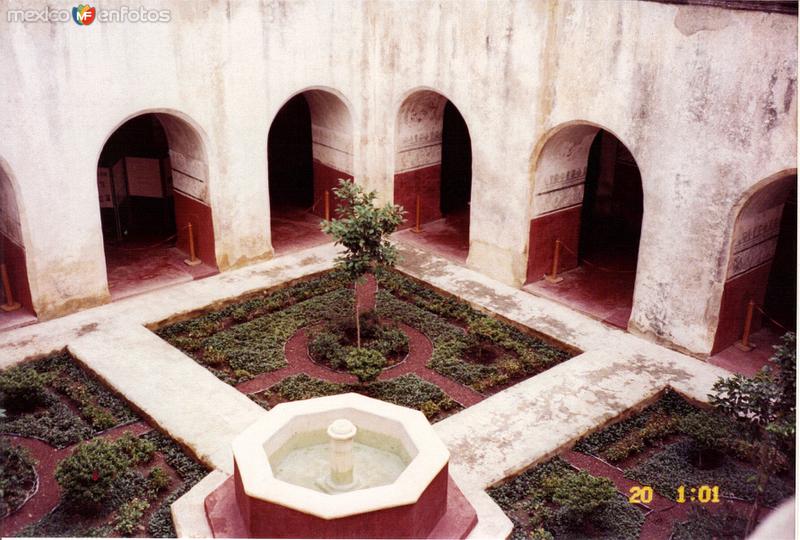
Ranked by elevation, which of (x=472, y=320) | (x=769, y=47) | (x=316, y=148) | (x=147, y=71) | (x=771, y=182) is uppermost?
(x=769, y=47)

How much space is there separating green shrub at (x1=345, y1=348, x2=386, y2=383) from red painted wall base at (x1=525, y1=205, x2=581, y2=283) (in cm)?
387

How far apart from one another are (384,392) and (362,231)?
2103 mm

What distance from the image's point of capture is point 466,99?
40.9 feet

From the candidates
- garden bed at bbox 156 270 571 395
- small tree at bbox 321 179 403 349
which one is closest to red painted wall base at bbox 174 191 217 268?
garden bed at bbox 156 270 571 395

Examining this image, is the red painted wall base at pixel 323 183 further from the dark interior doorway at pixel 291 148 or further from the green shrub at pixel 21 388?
the green shrub at pixel 21 388

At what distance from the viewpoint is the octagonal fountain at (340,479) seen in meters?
6.37

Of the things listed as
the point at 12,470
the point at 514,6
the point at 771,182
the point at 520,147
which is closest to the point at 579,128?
the point at 520,147

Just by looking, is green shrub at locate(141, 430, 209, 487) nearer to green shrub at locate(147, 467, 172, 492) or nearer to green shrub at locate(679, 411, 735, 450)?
green shrub at locate(147, 467, 172, 492)

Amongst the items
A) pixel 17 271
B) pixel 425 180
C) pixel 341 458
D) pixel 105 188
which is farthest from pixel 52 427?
A: pixel 425 180

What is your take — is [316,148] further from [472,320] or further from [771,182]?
[771,182]

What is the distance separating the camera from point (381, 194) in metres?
14.5

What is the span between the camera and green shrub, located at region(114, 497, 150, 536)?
7.14 metres

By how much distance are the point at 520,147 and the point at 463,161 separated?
19.0 ft

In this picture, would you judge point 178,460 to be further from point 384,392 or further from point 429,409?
point 429,409
